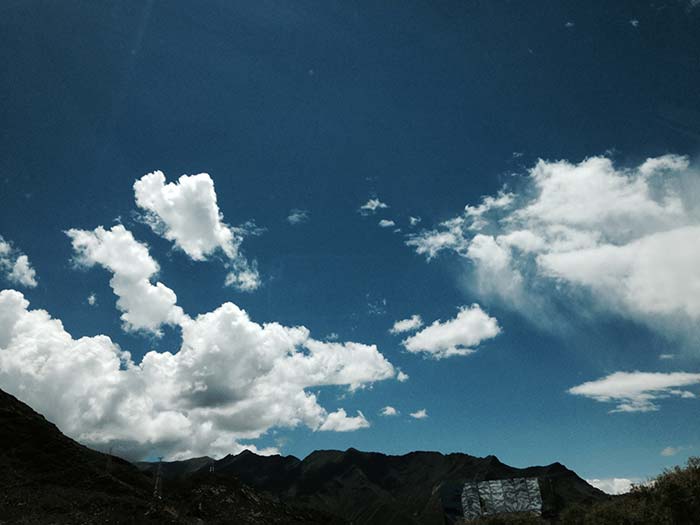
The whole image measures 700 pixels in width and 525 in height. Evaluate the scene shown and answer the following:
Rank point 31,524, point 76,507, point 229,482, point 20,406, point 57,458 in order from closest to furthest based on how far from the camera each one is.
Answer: point 31,524
point 76,507
point 57,458
point 20,406
point 229,482

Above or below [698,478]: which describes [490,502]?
below

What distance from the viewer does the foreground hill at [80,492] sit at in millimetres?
48500

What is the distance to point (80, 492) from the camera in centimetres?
5588

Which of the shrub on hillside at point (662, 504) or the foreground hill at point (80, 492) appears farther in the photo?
the foreground hill at point (80, 492)

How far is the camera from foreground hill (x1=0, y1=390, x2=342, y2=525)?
159 ft

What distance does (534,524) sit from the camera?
44000 mm

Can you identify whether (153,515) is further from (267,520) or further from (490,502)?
(490,502)

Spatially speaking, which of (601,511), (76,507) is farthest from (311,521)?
(601,511)

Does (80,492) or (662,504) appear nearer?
(662,504)

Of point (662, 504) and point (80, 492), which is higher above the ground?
point (662, 504)

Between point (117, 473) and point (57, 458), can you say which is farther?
point (117, 473)

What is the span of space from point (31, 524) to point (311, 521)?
230 feet

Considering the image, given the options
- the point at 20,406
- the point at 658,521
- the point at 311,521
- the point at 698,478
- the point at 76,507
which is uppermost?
the point at 20,406

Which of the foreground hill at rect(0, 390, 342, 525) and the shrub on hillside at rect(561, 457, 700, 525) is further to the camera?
the foreground hill at rect(0, 390, 342, 525)
